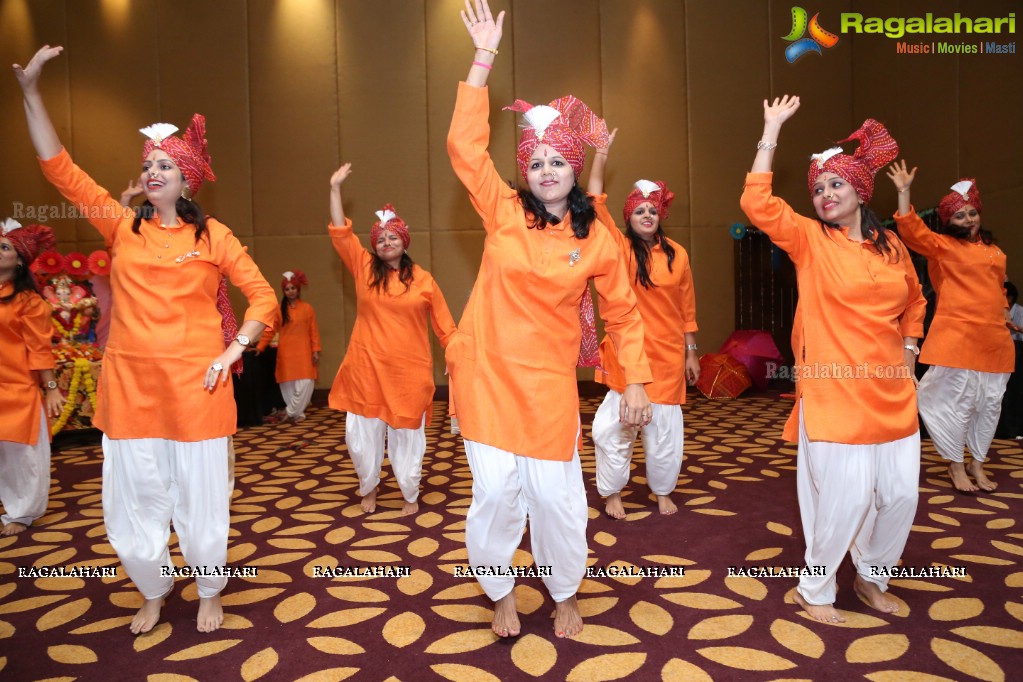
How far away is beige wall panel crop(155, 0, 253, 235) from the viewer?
328 inches

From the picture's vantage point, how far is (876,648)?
6.93ft

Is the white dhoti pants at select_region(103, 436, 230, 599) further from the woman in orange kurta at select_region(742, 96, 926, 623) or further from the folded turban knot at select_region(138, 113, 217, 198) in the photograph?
the woman in orange kurta at select_region(742, 96, 926, 623)

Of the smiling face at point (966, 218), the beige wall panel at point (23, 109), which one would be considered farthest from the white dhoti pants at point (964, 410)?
the beige wall panel at point (23, 109)

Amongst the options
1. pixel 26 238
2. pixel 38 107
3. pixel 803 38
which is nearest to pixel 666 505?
pixel 38 107

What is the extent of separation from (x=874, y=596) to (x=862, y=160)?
1.53m

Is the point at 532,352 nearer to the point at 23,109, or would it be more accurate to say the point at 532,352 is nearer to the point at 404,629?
the point at 404,629

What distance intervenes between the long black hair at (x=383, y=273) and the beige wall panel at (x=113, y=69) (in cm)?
614

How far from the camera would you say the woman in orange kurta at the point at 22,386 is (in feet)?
11.5

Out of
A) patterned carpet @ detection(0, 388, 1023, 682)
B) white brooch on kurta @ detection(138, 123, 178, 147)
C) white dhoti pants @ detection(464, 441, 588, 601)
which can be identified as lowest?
patterned carpet @ detection(0, 388, 1023, 682)

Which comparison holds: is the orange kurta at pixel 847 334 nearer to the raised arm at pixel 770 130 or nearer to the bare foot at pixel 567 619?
the raised arm at pixel 770 130

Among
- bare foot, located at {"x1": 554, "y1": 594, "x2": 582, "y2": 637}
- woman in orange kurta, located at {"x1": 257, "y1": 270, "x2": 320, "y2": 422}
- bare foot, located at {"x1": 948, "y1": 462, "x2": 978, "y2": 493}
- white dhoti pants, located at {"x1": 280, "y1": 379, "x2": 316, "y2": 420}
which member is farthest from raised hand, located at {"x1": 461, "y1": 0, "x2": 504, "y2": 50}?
white dhoti pants, located at {"x1": 280, "y1": 379, "x2": 316, "y2": 420}

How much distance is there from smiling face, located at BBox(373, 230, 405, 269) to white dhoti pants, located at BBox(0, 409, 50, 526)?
6.46 feet

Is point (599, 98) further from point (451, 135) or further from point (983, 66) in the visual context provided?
point (451, 135)

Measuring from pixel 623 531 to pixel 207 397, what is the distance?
1977mm
